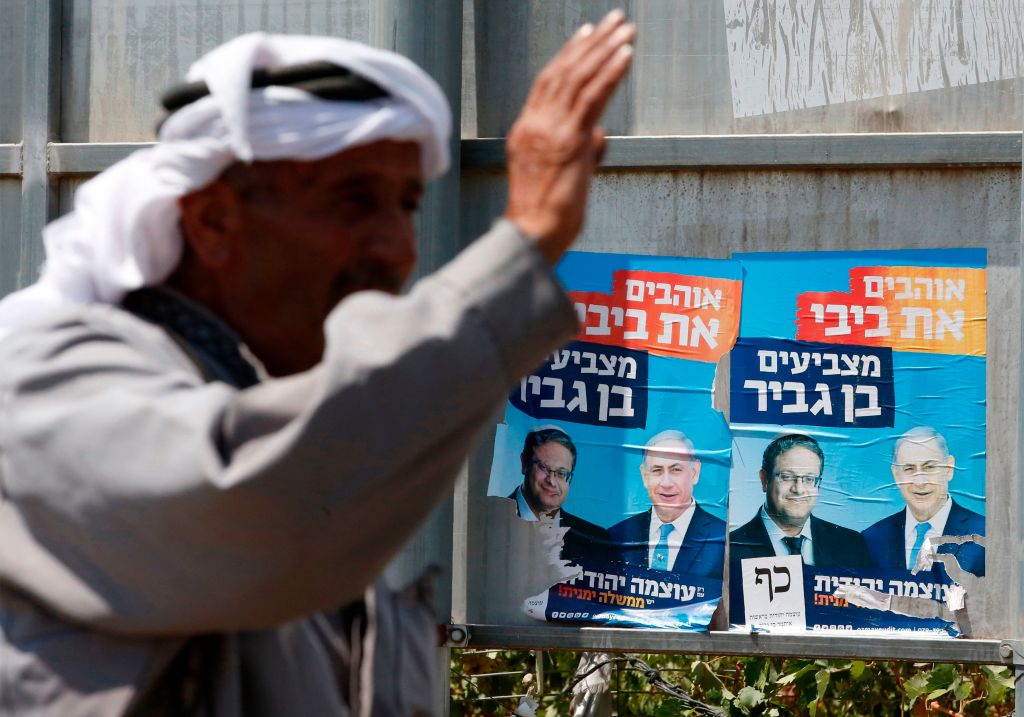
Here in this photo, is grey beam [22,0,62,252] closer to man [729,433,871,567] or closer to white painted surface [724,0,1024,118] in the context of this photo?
white painted surface [724,0,1024,118]

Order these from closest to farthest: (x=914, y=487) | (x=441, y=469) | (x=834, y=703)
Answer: (x=441, y=469), (x=914, y=487), (x=834, y=703)

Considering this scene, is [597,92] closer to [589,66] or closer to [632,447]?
[589,66]

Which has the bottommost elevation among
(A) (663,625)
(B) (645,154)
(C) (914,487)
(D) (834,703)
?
(D) (834,703)

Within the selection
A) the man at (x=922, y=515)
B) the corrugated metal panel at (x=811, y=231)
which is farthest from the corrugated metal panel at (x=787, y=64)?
the man at (x=922, y=515)

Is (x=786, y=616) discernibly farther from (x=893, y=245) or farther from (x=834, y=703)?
(x=834, y=703)

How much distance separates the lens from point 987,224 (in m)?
4.32

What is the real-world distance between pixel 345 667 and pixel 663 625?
9.08 ft

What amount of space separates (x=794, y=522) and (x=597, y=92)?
10.1ft

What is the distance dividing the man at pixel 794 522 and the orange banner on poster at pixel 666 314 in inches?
14.2

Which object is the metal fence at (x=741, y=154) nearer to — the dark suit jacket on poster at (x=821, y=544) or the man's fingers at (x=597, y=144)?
the dark suit jacket on poster at (x=821, y=544)

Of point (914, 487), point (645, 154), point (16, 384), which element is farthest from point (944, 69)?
point (16, 384)

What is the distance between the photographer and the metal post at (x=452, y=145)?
4238 mm

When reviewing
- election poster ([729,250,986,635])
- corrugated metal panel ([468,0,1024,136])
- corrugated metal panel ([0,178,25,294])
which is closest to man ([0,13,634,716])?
election poster ([729,250,986,635])

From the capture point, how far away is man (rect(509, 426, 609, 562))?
4395mm
